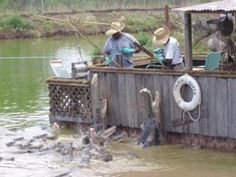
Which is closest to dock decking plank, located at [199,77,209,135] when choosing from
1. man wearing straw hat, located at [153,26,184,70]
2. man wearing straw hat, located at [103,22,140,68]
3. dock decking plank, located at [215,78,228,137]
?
dock decking plank, located at [215,78,228,137]

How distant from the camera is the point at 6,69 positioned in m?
27.8

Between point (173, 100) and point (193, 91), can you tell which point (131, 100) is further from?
point (193, 91)

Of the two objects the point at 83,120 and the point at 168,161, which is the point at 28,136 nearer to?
the point at 83,120

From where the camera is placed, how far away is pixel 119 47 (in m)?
14.8

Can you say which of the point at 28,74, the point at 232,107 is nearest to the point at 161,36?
the point at 232,107

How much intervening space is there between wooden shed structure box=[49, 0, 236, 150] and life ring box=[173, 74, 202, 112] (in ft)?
0.30

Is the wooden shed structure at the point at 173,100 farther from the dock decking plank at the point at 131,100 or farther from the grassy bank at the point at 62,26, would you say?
the grassy bank at the point at 62,26

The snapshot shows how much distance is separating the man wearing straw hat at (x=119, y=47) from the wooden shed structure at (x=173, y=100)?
350mm

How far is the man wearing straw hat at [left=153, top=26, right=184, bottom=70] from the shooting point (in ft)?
44.9

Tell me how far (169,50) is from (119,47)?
4.59 feet

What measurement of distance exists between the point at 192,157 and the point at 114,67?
107 inches

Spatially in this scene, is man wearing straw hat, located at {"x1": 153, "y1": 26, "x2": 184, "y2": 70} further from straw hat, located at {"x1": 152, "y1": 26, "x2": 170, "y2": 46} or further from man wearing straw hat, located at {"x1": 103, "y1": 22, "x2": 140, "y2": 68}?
man wearing straw hat, located at {"x1": 103, "y1": 22, "x2": 140, "y2": 68}

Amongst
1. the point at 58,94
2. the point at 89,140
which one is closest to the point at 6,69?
the point at 58,94

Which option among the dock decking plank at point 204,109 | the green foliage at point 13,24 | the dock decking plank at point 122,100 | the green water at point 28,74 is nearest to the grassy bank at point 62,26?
the green foliage at point 13,24
